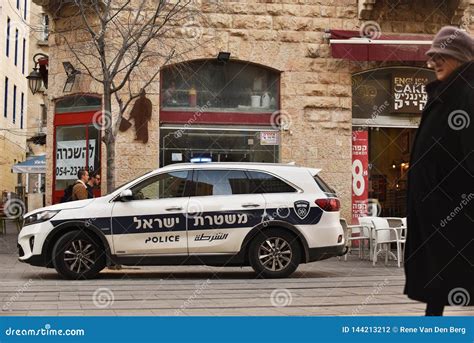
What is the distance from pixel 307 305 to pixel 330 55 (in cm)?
1036

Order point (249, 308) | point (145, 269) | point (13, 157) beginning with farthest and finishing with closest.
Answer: point (13, 157)
point (145, 269)
point (249, 308)

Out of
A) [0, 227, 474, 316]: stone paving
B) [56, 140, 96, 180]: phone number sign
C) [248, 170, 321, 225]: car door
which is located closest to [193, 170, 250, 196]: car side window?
[248, 170, 321, 225]: car door

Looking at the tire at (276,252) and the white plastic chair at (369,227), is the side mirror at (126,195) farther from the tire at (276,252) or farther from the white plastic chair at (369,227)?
the white plastic chair at (369,227)

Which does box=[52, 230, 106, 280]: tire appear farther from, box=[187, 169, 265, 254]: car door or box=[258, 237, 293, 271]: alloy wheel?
box=[258, 237, 293, 271]: alloy wheel

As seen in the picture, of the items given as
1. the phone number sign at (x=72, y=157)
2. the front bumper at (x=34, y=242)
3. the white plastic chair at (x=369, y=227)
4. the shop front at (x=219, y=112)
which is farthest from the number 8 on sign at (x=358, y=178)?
the front bumper at (x=34, y=242)

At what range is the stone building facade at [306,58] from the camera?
677 inches

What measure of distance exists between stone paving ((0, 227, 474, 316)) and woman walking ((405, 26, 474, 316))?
0.75m

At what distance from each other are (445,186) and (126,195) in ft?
26.2

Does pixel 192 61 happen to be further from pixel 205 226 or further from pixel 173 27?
pixel 205 226

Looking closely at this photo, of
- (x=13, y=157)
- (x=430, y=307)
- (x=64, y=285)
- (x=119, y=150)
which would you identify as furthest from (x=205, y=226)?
(x=13, y=157)

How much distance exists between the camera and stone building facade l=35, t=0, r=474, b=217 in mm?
17188

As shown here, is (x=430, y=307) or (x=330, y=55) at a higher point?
(x=330, y=55)

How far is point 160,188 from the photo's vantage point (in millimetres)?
11406

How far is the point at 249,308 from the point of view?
307 inches
